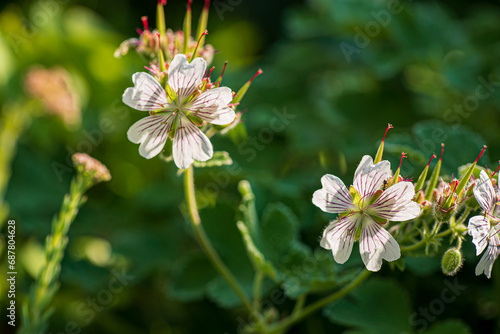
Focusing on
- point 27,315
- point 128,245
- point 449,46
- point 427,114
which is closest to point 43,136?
point 128,245

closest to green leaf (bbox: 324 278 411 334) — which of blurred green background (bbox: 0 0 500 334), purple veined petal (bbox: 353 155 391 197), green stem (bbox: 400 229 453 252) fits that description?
blurred green background (bbox: 0 0 500 334)

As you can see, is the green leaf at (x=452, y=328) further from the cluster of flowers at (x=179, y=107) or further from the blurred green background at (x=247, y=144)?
the cluster of flowers at (x=179, y=107)

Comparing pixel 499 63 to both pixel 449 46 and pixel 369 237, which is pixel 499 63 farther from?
pixel 369 237

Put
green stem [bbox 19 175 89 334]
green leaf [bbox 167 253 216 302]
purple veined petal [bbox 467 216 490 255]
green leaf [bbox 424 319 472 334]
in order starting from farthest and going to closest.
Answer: green leaf [bbox 167 253 216 302]
green leaf [bbox 424 319 472 334]
green stem [bbox 19 175 89 334]
purple veined petal [bbox 467 216 490 255]

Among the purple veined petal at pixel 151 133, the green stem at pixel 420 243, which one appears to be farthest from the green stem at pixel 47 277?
the green stem at pixel 420 243

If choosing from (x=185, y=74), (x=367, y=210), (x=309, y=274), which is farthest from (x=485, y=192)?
(x=185, y=74)

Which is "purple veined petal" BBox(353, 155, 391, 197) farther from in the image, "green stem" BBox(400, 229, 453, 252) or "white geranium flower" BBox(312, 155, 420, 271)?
"green stem" BBox(400, 229, 453, 252)
